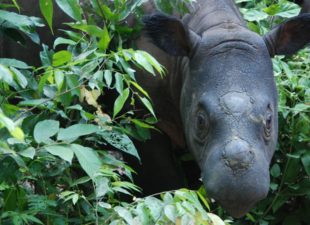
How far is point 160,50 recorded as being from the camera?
5.12m

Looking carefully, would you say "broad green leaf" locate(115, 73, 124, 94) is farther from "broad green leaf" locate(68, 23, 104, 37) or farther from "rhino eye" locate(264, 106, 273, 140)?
"rhino eye" locate(264, 106, 273, 140)

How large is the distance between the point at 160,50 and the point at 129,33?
0.27 m

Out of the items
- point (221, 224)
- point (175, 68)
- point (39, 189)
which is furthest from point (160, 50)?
point (221, 224)

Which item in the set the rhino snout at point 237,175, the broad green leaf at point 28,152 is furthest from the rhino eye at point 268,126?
the broad green leaf at point 28,152

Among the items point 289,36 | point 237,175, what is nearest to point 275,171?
point 289,36

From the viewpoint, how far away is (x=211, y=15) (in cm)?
502

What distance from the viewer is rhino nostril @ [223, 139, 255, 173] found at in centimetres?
390

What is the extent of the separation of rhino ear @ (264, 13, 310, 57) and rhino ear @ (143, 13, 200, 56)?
1.39 ft

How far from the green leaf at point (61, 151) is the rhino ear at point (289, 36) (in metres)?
1.77

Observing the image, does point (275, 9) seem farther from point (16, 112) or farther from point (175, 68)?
point (16, 112)

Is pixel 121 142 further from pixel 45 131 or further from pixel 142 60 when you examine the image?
pixel 45 131

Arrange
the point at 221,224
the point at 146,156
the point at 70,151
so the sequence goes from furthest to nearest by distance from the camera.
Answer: the point at 146,156 → the point at 221,224 → the point at 70,151

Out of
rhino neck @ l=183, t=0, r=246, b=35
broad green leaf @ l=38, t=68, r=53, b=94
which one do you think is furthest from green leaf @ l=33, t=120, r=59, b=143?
rhino neck @ l=183, t=0, r=246, b=35

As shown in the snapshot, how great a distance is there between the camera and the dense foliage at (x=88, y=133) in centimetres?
347
